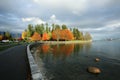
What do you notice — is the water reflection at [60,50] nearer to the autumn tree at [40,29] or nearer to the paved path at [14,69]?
the paved path at [14,69]

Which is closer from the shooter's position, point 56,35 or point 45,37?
point 45,37

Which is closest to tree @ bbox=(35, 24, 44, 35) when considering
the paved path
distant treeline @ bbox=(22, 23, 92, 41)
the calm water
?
distant treeline @ bbox=(22, 23, 92, 41)

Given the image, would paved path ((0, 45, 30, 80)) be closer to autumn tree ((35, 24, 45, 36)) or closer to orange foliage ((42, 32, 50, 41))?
orange foliage ((42, 32, 50, 41))

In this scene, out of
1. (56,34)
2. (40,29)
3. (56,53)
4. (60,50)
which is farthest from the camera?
(40,29)

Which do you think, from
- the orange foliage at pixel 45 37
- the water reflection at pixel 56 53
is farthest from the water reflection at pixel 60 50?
the orange foliage at pixel 45 37

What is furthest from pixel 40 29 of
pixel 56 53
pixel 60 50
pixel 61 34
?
pixel 56 53

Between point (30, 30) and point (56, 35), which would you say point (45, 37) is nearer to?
point (56, 35)

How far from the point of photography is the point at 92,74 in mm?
12477

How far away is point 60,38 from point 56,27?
1226cm

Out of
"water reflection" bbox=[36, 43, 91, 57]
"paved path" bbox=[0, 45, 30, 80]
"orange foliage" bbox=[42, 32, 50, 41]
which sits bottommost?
"water reflection" bbox=[36, 43, 91, 57]

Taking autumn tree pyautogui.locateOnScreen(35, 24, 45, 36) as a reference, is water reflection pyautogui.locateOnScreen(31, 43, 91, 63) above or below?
below

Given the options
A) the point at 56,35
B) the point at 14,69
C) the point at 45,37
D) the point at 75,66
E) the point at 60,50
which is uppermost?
the point at 56,35

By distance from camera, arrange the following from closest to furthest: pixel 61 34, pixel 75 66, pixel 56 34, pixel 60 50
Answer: pixel 75 66
pixel 60 50
pixel 56 34
pixel 61 34

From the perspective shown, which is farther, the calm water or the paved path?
the calm water
